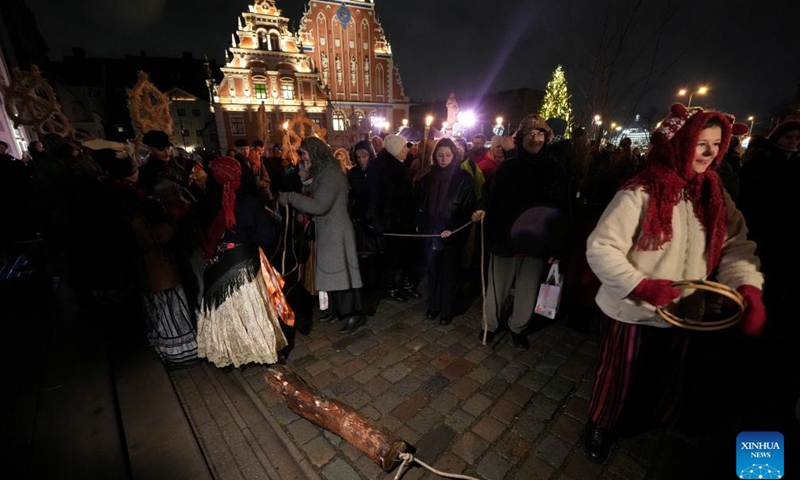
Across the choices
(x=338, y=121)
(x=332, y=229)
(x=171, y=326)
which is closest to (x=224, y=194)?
(x=332, y=229)

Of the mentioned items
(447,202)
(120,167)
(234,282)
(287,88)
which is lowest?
(234,282)

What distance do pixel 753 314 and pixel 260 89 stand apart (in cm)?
3837

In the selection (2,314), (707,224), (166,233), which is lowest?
(2,314)

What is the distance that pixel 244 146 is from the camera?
834 cm

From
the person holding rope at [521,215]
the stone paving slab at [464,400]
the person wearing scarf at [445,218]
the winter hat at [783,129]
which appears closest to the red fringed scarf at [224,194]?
the stone paving slab at [464,400]

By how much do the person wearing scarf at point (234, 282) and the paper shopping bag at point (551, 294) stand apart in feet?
9.18

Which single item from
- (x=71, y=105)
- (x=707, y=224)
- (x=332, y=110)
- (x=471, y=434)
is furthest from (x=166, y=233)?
(x=71, y=105)

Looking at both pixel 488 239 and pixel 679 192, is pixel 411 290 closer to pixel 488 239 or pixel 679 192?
pixel 488 239

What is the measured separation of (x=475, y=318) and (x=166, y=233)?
367 centimetres

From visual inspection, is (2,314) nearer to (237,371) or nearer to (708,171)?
(237,371)

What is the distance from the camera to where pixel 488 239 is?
3631mm

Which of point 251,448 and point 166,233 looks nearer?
point 251,448

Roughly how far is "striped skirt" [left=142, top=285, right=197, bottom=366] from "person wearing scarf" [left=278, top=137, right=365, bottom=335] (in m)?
1.38

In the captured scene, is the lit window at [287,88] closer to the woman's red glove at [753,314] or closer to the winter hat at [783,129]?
the winter hat at [783,129]
